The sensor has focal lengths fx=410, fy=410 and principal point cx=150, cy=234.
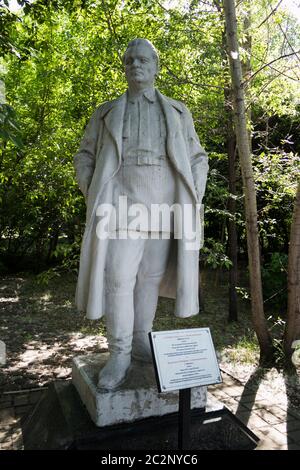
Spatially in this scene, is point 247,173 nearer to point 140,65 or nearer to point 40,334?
point 140,65

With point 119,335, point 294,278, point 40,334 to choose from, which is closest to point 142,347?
point 119,335

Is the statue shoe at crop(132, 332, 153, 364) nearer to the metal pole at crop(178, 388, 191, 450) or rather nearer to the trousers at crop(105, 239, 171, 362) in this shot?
the trousers at crop(105, 239, 171, 362)

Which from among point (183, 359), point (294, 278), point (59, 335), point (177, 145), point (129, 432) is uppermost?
point (177, 145)

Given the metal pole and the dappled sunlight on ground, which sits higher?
the metal pole

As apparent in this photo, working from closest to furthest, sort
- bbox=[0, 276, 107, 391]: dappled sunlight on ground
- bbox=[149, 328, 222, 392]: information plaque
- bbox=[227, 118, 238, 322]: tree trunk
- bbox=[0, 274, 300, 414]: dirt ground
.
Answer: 1. bbox=[149, 328, 222, 392]: information plaque
2. bbox=[0, 274, 300, 414]: dirt ground
3. bbox=[0, 276, 107, 391]: dappled sunlight on ground
4. bbox=[227, 118, 238, 322]: tree trunk

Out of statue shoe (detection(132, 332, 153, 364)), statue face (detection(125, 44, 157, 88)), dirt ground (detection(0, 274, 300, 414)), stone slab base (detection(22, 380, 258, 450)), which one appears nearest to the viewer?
stone slab base (detection(22, 380, 258, 450))

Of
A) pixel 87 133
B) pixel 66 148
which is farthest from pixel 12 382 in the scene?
pixel 66 148

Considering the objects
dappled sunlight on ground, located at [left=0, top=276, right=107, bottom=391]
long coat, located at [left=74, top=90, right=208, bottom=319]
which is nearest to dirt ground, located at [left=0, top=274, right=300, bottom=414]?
dappled sunlight on ground, located at [left=0, top=276, right=107, bottom=391]

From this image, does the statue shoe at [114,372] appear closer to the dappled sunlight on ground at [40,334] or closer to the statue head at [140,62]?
the statue head at [140,62]

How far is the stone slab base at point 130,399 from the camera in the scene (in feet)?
8.31

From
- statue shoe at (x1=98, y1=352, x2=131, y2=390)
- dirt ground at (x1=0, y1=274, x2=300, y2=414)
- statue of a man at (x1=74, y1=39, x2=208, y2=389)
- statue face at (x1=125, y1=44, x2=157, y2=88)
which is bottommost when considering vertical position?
dirt ground at (x1=0, y1=274, x2=300, y2=414)

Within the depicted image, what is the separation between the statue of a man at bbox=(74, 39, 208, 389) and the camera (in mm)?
2717

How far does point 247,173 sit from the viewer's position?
4.60 metres

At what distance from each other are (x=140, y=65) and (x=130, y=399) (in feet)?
7.23
